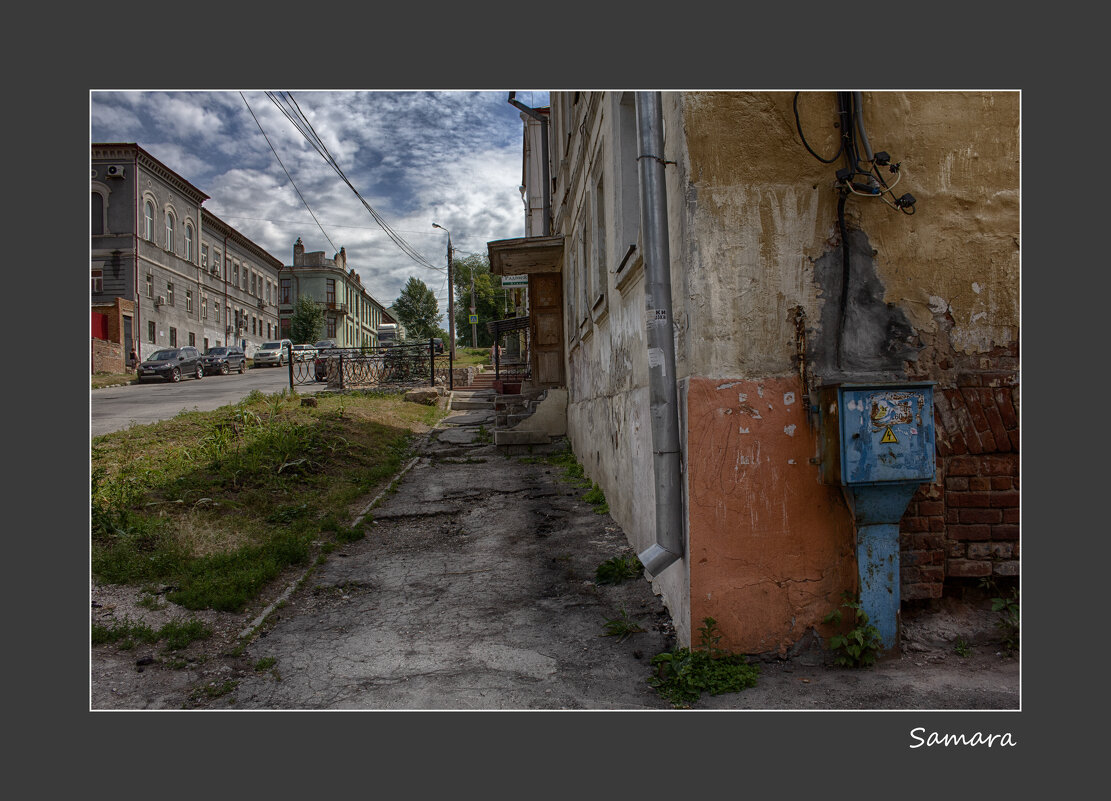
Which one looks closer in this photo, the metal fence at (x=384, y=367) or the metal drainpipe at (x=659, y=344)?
the metal drainpipe at (x=659, y=344)

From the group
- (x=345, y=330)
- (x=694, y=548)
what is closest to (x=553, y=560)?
(x=694, y=548)

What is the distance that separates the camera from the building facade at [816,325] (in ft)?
10.4

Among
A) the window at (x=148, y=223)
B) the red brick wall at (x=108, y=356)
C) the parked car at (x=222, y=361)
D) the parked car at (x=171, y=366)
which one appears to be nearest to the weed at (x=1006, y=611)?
the window at (x=148, y=223)

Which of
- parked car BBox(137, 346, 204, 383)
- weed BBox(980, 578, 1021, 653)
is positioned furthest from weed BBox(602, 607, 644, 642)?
parked car BBox(137, 346, 204, 383)

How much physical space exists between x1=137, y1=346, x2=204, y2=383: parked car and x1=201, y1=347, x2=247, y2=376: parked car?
1415 mm

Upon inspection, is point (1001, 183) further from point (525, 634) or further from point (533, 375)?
point (533, 375)

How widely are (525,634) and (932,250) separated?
2964 millimetres

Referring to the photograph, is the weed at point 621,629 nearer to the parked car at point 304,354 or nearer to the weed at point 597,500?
the weed at point 597,500

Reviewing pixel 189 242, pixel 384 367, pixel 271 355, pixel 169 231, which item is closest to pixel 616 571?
pixel 384 367

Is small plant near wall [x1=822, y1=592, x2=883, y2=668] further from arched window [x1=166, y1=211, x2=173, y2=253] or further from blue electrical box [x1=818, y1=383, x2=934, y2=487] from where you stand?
arched window [x1=166, y1=211, x2=173, y2=253]

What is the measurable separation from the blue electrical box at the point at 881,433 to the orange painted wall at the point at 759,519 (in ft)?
0.64

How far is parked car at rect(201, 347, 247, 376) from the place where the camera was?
27.6m

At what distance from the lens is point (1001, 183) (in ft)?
11.0

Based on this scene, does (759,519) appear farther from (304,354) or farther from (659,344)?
(304,354)
